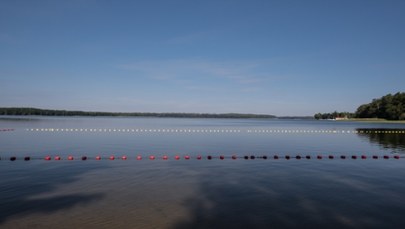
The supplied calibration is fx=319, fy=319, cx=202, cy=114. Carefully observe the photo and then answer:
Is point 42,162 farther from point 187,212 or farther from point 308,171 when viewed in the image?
point 308,171

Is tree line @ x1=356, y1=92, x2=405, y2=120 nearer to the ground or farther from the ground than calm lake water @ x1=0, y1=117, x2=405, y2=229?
farther from the ground

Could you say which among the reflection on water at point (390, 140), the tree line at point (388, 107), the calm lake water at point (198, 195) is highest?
the tree line at point (388, 107)

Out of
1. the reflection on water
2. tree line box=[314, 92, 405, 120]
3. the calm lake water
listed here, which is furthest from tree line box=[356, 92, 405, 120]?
the calm lake water

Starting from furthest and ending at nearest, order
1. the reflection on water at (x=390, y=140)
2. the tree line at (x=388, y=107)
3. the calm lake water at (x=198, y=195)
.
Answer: the tree line at (x=388, y=107) < the reflection on water at (x=390, y=140) < the calm lake water at (x=198, y=195)

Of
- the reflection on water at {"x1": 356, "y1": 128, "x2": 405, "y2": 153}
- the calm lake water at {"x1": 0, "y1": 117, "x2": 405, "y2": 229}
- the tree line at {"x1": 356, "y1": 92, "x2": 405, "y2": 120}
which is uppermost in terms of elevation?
the tree line at {"x1": 356, "y1": 92, "x2": 405, "y2": 120}

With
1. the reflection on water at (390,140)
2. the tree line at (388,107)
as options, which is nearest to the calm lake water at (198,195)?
the reflection on water at (390,140)

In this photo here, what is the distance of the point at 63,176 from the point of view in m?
16.2

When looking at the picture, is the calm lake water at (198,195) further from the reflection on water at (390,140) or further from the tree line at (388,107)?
the tree line at (388,107)

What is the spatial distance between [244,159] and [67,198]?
13.8 meters

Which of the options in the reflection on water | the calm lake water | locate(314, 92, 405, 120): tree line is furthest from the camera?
locate(314, 92, 405, 120): tree line

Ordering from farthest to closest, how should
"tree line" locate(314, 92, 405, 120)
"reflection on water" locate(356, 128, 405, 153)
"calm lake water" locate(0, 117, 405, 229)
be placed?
1. "tree line" locate(314, 92, 405, 120)
2. "reflection on water" locate(356, 128, 405, 153)
3. "calm lake water" locate(0, 117, 405, 229)

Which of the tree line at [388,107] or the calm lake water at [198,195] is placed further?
the tree line at [388,107]

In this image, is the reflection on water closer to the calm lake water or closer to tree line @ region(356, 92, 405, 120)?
the calm lake water

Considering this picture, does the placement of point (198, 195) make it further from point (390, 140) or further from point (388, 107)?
point (388, 107)
